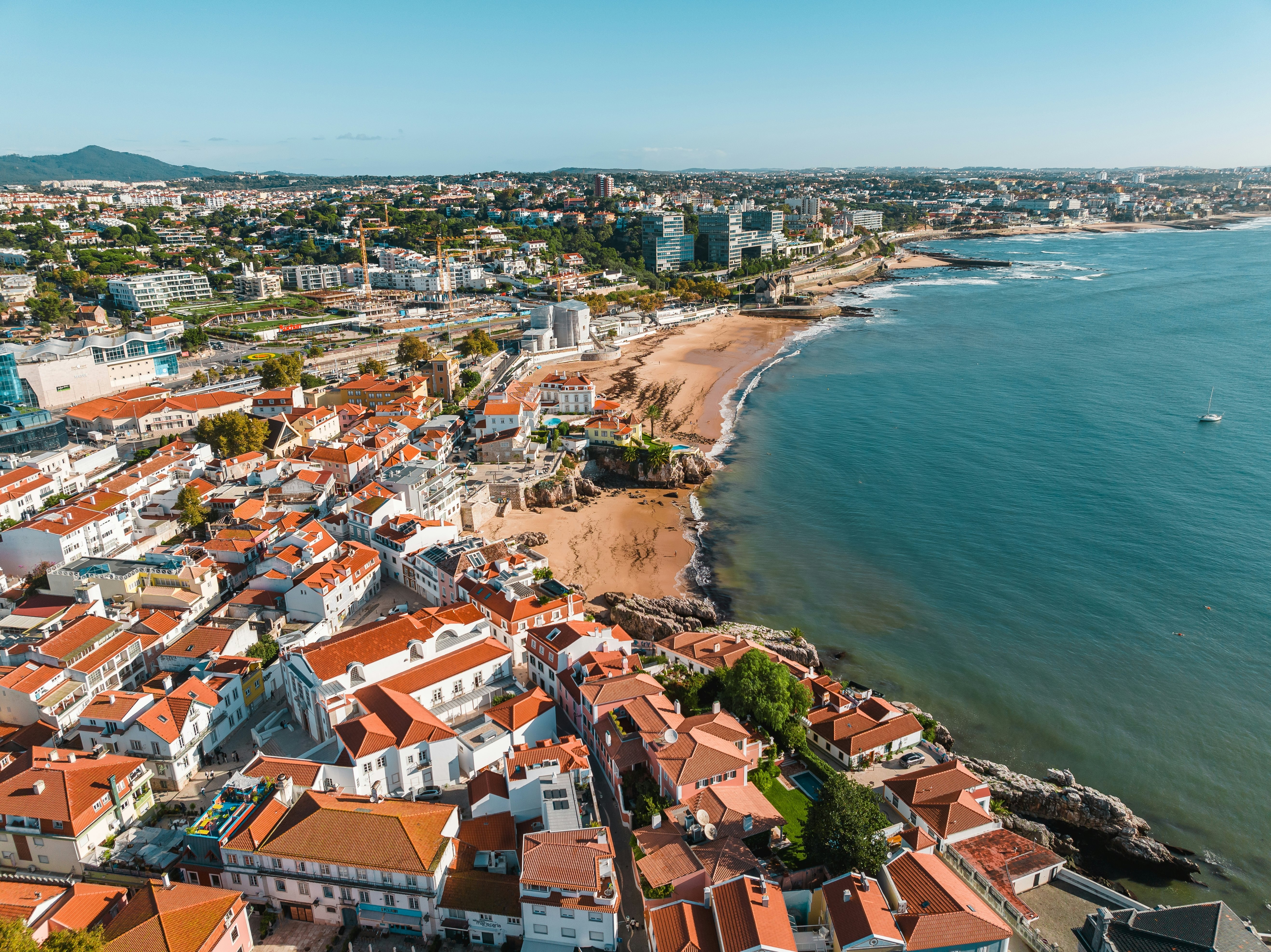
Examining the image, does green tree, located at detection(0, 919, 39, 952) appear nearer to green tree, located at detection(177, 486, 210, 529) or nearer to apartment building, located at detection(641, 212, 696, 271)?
green tree, located at detection(177, 486, 210, 529)

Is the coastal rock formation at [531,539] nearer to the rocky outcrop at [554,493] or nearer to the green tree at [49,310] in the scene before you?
the rocky outcrop at [554,493]

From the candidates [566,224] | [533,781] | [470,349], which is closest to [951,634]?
[533,781]

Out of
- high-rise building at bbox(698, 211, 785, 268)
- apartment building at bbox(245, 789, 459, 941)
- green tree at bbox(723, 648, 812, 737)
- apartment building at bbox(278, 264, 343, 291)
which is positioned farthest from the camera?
high-rise building at bbox(698, 211, 785, 268)

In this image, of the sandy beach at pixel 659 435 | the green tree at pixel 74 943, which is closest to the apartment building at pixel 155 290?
the sandy beach at pixel 659 435

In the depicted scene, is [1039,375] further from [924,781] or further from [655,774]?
[655,774]

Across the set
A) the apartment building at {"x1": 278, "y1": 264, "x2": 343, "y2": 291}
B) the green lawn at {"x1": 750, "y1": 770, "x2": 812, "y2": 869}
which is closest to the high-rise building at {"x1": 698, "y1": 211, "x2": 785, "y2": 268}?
the apartment building at {"x1": 278, "y1": 264, "x2": 343, "y2": 291}

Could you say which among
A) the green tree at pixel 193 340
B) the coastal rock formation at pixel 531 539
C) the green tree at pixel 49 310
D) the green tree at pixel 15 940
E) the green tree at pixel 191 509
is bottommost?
the coastal rock formation at pixel 531 539
